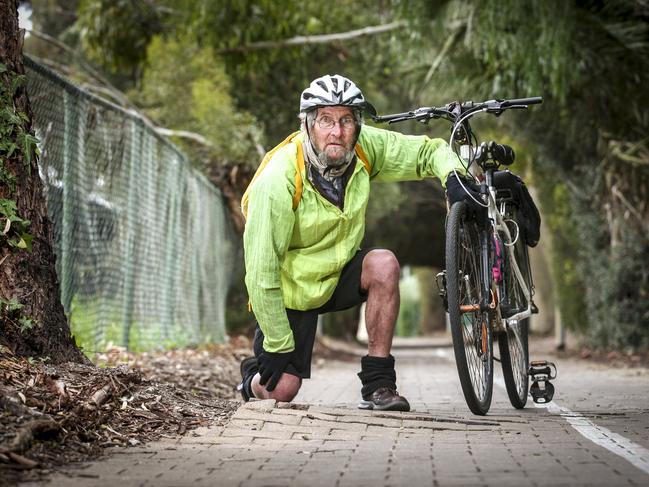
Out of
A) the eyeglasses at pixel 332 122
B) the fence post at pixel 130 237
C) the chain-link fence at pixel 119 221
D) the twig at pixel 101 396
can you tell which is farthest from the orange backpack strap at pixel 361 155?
the fence post at pixel 130 237

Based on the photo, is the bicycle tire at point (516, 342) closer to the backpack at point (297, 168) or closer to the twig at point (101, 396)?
the backpack at point (297, 168)

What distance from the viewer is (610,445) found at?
18.0 ft

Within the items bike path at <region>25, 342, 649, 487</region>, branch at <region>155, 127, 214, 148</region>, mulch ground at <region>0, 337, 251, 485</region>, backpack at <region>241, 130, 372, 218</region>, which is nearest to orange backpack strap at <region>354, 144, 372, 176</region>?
backpack at <region>241, 130, 372, 218</region>

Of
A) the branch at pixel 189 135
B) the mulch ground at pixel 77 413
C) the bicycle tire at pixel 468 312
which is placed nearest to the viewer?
the mulch ground at pixel 77 413

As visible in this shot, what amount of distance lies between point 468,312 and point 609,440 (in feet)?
4.25

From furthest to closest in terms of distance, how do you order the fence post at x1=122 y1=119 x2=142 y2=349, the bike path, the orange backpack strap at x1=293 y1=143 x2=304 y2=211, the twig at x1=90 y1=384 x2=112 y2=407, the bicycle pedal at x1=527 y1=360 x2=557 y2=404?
the fence post at x1=122 y1=119 x2=142 y2=349 < the bicycle pedal at x1=527 y1=360 x2=557 y2=404 < the orange backpack strap at x1=293 y1=143 x2=304 y2=211 < the twig at x1=90 y1=384 x2=112 y2=407 < the bike path

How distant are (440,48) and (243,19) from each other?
3.41 meters

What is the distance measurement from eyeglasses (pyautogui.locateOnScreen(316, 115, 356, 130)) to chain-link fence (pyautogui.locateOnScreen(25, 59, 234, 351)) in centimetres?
239

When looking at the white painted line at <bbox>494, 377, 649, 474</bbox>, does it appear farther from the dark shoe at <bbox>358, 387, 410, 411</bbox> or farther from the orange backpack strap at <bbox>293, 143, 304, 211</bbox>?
the orange backpack strap at <bbox>293, 143, 304, 211</bbox>

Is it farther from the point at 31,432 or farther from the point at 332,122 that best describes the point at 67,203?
the point at 31,432

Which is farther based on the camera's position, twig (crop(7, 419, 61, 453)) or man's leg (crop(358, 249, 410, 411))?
man's leg (crop(358, 249, 410, 411))

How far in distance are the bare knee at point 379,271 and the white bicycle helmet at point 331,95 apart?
0.94m

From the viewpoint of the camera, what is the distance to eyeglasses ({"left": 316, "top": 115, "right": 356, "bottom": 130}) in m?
6.72

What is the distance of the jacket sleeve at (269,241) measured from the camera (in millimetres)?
6527
